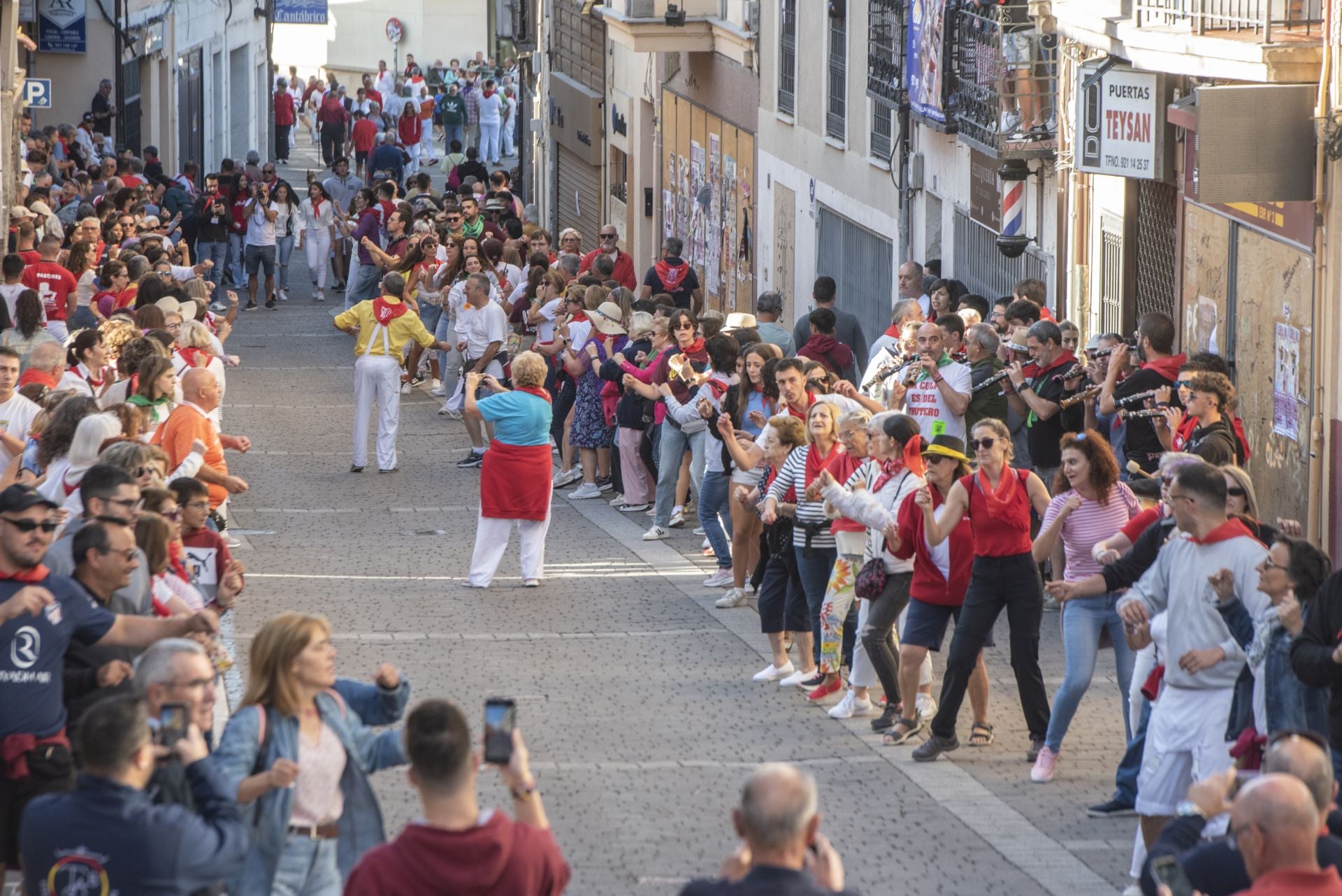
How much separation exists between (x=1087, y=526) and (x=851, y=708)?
6.84 ft

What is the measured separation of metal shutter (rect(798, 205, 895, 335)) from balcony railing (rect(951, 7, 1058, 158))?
3639 millimetres

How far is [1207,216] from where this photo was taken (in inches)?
619

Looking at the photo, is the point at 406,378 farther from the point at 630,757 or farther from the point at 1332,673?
the point at 1332,673

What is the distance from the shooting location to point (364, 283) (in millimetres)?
27266

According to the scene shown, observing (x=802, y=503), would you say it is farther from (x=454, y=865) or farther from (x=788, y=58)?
(x=788, y=58)

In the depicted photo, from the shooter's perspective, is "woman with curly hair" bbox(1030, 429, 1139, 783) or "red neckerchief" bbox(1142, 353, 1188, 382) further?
"red neckerchief" bbox(1142, 353, 1188, 382)

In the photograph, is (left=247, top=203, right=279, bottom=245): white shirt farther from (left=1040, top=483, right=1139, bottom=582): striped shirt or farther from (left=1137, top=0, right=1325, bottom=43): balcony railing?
(left=1040, top=483, right=1139, bottom=582): striped shirt

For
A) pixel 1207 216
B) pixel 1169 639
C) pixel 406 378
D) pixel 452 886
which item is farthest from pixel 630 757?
pixel 406 378

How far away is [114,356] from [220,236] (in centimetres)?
1695

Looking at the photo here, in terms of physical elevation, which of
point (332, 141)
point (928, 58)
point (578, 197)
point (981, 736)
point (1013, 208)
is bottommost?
point (981, 736)

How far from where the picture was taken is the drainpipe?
13242 mm

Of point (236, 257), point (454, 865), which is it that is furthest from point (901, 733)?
point (236, 257)

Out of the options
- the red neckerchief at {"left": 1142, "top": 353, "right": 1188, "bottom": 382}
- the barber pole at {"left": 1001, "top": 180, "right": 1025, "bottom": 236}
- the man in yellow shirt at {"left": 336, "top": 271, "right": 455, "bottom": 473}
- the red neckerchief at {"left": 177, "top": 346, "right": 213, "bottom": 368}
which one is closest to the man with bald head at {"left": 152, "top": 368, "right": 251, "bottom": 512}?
the red neckerchief at {"left": 177, "top": 346, "right": 213, "bottom": 368}

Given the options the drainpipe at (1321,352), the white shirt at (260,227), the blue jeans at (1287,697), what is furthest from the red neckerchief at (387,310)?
the blue jeans at (1287,697)
